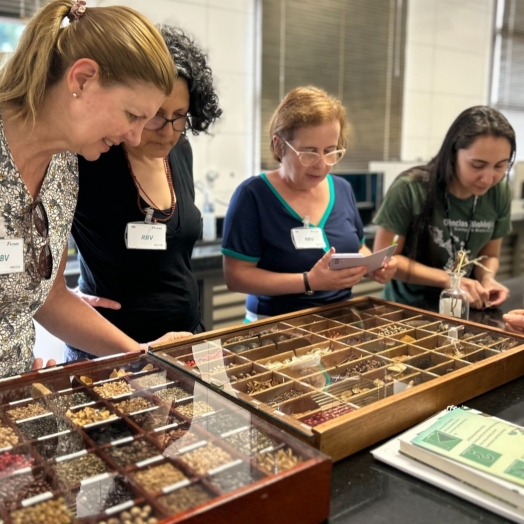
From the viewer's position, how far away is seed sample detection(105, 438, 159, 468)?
84cm

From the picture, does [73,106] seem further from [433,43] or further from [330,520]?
[433,43]

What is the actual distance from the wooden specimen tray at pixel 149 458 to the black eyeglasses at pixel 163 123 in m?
0.74

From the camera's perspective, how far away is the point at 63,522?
2.35ft

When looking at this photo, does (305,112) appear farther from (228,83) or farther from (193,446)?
(228,83)

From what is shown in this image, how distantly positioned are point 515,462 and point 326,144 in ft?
3.96

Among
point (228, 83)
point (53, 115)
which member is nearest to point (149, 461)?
point (53, 115)

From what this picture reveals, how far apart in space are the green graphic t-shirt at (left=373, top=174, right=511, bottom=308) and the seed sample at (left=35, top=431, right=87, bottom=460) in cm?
154

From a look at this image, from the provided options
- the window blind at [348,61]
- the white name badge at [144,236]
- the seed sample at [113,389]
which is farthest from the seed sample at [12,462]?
the window blind at [348,61]

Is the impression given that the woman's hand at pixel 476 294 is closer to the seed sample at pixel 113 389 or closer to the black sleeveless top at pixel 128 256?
the black sleeveless top at pixel 128 256

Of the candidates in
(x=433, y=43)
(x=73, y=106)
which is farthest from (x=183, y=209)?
(x=433, y=43)

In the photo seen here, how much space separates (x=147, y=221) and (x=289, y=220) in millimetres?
506

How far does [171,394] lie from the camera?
1.07 m

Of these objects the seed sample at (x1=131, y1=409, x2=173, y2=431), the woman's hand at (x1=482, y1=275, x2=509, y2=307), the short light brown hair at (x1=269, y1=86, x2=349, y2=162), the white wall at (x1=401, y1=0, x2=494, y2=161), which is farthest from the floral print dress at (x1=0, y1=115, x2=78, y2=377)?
the white wall at (x1=401, y1=0, x2=494, y2=161)

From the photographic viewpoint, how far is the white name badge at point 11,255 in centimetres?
120
